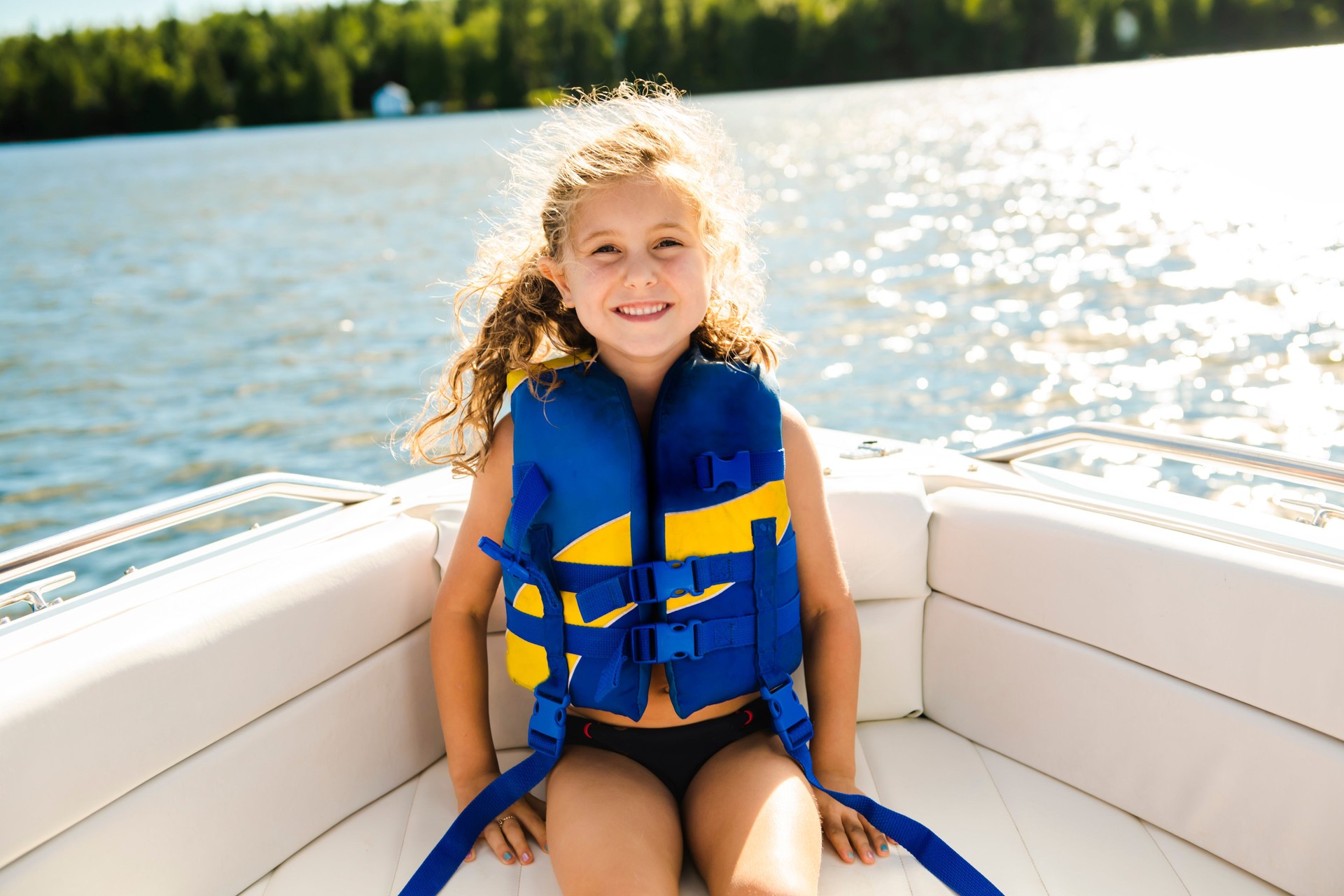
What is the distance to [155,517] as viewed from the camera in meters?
1.76

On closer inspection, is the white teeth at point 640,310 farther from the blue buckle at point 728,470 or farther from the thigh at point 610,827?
the thigh at point 610,827

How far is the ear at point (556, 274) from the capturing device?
173 cm

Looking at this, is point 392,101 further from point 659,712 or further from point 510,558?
point 659,712

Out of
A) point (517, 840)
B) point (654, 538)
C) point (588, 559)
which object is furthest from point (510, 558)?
point (517, 840)

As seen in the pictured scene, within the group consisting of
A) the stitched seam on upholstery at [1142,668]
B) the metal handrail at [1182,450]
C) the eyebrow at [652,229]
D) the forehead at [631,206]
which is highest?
the forehead at [631,206]

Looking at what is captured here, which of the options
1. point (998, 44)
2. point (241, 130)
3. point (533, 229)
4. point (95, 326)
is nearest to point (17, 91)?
point (241, 130)

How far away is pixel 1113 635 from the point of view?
5.61 ft

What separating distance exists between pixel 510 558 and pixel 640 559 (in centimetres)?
21

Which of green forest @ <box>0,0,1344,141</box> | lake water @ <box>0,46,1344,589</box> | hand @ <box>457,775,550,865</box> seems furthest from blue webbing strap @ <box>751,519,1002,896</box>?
green forest @ <box>0,0,1344,141</box>

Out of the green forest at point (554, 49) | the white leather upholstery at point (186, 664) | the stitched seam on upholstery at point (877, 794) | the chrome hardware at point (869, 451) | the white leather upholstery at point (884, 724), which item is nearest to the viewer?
the white leather upholstery at point (186, 664)

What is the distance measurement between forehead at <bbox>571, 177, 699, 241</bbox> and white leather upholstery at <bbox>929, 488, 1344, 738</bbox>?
81 centimetres

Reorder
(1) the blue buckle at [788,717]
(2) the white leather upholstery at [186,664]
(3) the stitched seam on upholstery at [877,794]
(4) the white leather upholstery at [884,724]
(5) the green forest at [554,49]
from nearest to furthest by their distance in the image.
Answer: (2) the white leather upholstery at [186,664], (4) the white leather upholstery at [884,724], (3) the stitched seam on upholstery at [877,794], (1) the blue buckle at [788,717], (5) the green forest at [554,49]

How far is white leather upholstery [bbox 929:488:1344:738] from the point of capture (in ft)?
4.86

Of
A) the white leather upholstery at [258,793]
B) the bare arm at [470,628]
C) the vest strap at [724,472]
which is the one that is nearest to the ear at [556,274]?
the bare arm at [470,628]
